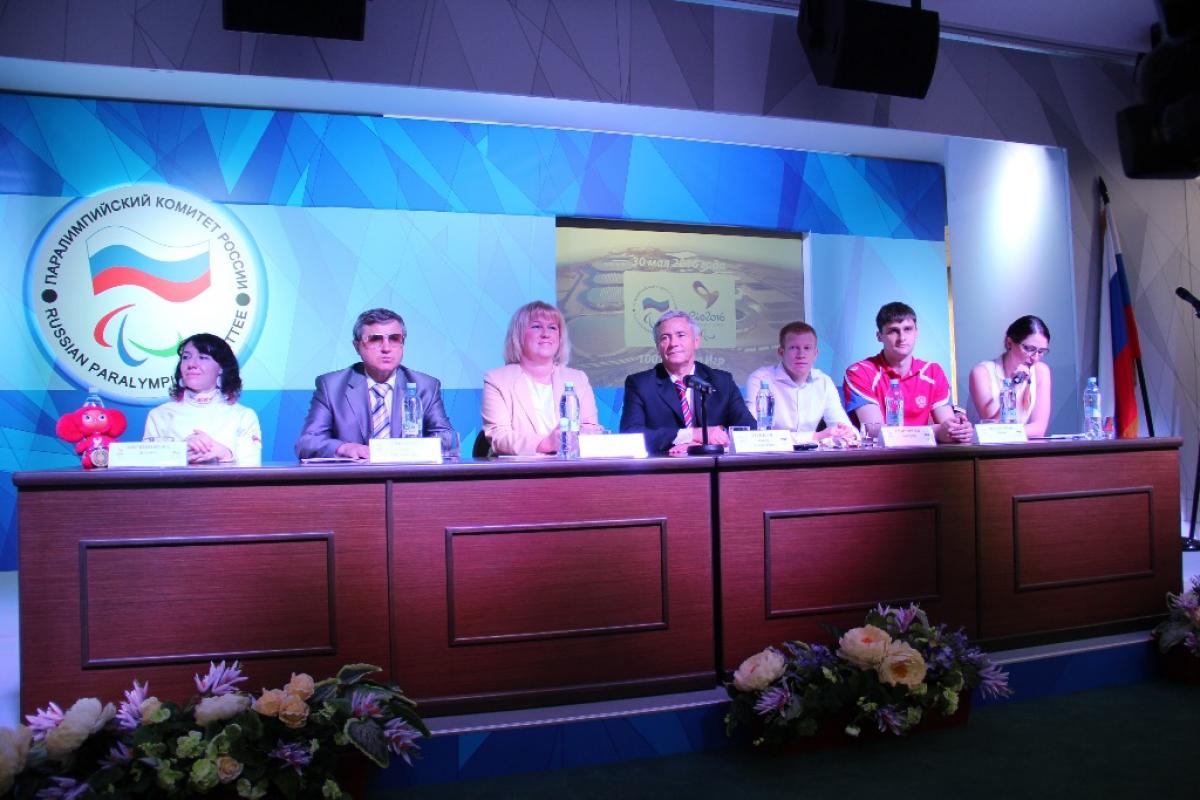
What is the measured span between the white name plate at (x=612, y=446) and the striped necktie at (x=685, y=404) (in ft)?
2.58

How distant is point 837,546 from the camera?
2520mm

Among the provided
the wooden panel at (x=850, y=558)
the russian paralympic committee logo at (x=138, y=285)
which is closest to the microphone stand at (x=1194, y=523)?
the wooden panel at (x=850, y=558)

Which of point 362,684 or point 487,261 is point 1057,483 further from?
point 487,261

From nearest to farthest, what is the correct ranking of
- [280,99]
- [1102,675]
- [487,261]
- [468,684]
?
[468,684], [1102,675], [280,99], [487,261]

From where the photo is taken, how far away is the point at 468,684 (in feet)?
7.17

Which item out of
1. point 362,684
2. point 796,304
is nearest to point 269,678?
point 362,684

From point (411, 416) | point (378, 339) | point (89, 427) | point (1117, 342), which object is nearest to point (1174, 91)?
point (411, 416)

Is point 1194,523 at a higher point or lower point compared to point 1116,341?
lower

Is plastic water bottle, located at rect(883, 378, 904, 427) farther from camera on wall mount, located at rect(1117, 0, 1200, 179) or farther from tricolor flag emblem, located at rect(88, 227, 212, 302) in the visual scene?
tricolor flag emblem, located at rect(88, 227, 212, 302)

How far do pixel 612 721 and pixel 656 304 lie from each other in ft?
11.4

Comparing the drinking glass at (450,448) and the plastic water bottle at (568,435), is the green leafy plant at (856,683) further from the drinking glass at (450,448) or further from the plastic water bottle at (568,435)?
the drinking glass at (450,448)

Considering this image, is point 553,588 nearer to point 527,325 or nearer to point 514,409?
point 514,409

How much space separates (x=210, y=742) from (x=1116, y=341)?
473 cm

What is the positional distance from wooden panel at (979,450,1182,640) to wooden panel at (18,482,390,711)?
1839mm
